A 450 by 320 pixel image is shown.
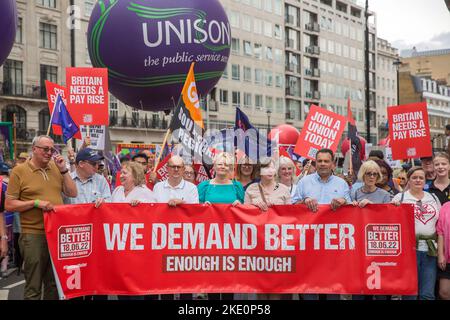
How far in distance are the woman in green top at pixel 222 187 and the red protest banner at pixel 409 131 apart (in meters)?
4.83

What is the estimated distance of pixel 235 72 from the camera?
5872 cm

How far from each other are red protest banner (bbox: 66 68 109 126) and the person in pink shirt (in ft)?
20.0

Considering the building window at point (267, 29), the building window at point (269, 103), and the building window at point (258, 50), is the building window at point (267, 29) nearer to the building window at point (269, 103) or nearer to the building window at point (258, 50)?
the building window at point (258, 50)

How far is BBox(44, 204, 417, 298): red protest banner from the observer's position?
6.25 metres

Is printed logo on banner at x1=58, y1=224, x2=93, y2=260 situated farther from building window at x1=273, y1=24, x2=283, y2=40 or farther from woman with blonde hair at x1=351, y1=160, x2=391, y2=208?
building window at x1=273, y1=24, x2=283, y2=40

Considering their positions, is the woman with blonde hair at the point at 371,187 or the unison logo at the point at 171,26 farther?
the unison logo at the point at 171,26

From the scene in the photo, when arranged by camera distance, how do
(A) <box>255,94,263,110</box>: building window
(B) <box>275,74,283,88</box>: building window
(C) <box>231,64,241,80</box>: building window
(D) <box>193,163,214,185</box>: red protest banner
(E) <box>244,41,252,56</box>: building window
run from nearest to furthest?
(D) <box>193,163,214,185</box>: red protest banner < (C) <box>231,64,241,80</box>: building window < (E) <box>244,41,252,56</box>: building window < (A) <box>255,94,263,110</box>: building window < (B) <box>275,74,283,88</box>: building window

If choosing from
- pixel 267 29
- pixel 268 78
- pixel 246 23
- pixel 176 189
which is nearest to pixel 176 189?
pixel 176 189

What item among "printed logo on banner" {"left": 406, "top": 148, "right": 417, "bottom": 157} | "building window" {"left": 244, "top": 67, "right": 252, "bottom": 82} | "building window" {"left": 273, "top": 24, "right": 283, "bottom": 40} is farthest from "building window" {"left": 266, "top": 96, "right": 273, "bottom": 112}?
"printed logo on banner" {"left": 406, "top": 148, "right": 417, "bottom": 157}

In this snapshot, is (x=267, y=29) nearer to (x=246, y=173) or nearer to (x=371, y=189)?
(x=246, y=173)

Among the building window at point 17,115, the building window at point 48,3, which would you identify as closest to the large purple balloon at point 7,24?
the building window at point 17,115

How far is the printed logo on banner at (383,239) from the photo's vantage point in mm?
6250

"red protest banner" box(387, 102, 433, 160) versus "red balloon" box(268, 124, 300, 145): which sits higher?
"red balloon" box(268, 124, 300, 145)
